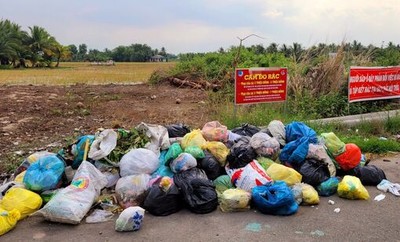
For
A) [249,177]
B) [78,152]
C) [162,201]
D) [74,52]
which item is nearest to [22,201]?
[78,152]

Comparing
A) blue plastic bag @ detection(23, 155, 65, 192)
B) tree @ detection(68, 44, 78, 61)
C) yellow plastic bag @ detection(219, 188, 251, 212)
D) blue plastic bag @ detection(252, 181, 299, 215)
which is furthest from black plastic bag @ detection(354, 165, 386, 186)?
tree @ detection(68, 44, 78, 61)

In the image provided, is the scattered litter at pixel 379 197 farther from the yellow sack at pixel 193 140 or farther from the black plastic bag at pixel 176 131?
the black plastic bag at pixel 176 131

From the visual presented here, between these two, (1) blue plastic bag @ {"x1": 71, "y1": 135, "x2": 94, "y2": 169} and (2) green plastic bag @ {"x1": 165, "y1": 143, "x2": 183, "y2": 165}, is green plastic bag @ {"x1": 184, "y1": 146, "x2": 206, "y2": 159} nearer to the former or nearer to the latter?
(2) green plastic bag @ {"x1": 165, "y1": 143, "x2": 183, "y2": 165}

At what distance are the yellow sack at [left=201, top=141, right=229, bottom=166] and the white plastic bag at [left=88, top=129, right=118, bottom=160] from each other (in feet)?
3.90

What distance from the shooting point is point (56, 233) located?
11.8 feet

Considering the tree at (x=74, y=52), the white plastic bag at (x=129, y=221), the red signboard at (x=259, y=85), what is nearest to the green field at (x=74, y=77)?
the red signboard at (x=259, y=85)

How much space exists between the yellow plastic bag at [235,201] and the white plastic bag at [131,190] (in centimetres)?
89

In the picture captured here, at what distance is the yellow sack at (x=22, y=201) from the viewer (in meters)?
3.90

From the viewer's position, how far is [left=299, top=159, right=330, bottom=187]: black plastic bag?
181 inches

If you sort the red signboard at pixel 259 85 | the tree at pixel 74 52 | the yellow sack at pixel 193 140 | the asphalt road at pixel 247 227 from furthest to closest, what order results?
1. the tree at pixel 74 52
2. the red signboard at pixel 259 85
3. the yellow sack at pixel 193 140
4. the asphalt road at pixel 247 227

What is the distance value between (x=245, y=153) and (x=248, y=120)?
8.72ft

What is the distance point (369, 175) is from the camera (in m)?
4.86

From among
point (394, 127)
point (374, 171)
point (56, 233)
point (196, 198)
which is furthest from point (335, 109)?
point (56, 233)

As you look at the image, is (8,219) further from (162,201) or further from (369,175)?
(369,175)
